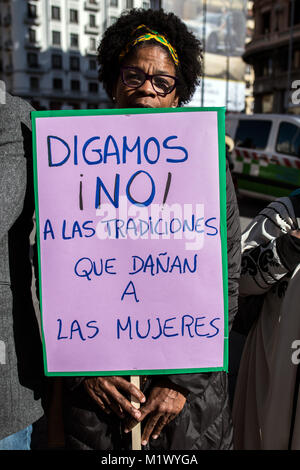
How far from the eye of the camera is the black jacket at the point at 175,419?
1255 mm

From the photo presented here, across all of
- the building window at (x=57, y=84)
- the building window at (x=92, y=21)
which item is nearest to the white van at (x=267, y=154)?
the building window at (x=57, y=84)

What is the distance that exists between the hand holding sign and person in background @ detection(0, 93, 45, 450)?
0.67 feet

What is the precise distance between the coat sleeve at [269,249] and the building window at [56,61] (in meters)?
48.0

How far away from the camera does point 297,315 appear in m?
1.46

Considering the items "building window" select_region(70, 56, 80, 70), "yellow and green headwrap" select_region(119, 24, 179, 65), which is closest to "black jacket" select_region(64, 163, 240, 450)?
"yellow and green headwrap" select_region(119, 24, 179, 65)

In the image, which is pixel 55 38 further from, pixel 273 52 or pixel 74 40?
pixel 273 52

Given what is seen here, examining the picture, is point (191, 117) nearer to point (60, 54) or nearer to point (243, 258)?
Answer: point (243, 258)

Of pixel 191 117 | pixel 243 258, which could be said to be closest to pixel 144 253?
pixel 191 117

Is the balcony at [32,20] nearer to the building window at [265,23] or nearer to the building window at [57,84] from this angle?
the building window at [57,84]

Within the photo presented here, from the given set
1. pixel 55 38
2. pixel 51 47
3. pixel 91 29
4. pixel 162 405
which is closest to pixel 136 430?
pixel 162 405

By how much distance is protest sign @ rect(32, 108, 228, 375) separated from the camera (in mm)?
1140
